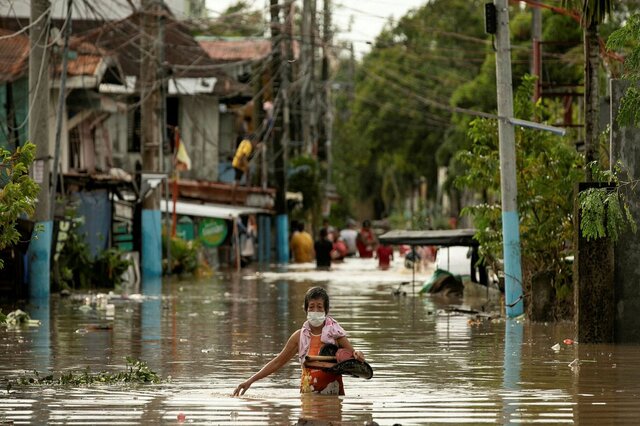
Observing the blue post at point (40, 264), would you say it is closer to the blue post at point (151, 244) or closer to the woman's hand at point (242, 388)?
the blue post at point (151, 244)

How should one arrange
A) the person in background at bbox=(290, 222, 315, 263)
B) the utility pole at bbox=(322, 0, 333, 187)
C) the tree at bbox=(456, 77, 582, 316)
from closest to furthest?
the tree at bbox=(456, 77, 582, 316), the person in background at bbox=(290, 222, 315, 263), the utility pole at bbox=(322, 0, 333, 187)

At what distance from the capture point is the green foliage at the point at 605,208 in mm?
17650

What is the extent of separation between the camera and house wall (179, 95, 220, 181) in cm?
5750

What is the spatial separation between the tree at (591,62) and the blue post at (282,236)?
3845cm

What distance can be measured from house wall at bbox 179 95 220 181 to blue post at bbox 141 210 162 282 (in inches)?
607

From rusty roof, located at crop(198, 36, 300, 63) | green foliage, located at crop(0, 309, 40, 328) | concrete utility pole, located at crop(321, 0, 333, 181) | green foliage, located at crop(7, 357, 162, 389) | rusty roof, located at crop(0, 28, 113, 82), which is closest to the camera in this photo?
green foliage, located at crop(7, 357, 162, 389)

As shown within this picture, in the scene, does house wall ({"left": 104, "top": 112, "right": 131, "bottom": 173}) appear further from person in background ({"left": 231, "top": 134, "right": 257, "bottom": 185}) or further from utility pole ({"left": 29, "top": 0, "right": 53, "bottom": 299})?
utility pole ({"left": 29, "top": 0, "right": 53, "bottom": 299})

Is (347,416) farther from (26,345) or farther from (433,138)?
(433,138)

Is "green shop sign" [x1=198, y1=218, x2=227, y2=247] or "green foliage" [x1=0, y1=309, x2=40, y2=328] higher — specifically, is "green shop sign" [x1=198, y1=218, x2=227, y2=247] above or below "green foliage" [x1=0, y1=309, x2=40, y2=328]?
above

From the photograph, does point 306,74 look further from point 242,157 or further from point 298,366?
point 298,366

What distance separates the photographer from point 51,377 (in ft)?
50.3

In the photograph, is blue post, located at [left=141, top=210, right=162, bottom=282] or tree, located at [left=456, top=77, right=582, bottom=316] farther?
blue post, located at [left=141, top=210, right=162, bottom=282]

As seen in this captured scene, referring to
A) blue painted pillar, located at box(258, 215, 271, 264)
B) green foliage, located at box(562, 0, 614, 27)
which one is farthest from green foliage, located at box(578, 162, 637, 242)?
blue painted pillar, located at box(258, 215, 271, 264)

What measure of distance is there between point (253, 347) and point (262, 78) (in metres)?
39.2
